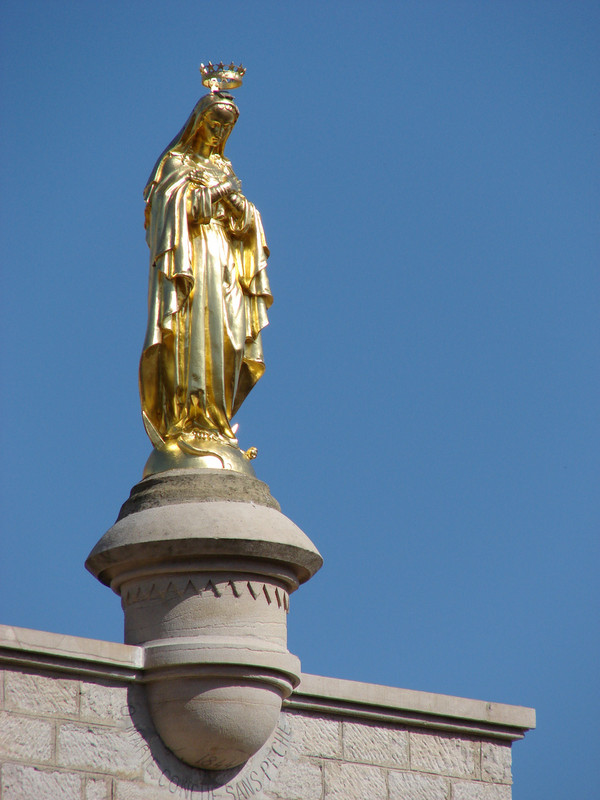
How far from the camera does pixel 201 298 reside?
1087cm

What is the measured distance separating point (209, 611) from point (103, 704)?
0.86m

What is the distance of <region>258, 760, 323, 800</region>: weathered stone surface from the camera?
10.3 metres

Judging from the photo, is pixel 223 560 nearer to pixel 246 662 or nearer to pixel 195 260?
pixel 246 662

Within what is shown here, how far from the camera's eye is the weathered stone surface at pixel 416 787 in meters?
10.9

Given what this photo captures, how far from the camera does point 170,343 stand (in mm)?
10727

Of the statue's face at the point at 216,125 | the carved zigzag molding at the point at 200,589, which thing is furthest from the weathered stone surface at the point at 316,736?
the statue's face at the point at 216,125

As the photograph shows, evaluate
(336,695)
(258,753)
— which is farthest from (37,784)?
(336,695)

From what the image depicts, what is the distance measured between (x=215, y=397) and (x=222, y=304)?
0.65 m

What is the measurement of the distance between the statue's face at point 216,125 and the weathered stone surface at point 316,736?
4.11 m

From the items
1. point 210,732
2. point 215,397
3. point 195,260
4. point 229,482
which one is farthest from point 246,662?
point 195,260

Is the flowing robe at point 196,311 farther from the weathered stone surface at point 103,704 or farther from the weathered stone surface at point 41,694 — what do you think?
the weathered stone surface at point 41,694

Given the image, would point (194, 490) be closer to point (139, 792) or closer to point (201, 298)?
point (201, 298)

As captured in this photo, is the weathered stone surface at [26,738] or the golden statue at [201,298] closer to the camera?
the weathered stone surface at [26,738]

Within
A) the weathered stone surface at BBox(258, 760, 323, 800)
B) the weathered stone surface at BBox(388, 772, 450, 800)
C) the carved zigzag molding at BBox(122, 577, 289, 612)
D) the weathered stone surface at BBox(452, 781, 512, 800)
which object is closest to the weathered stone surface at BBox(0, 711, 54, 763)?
the carved zigzag molding at BBox(122, 577, 289, 612)
